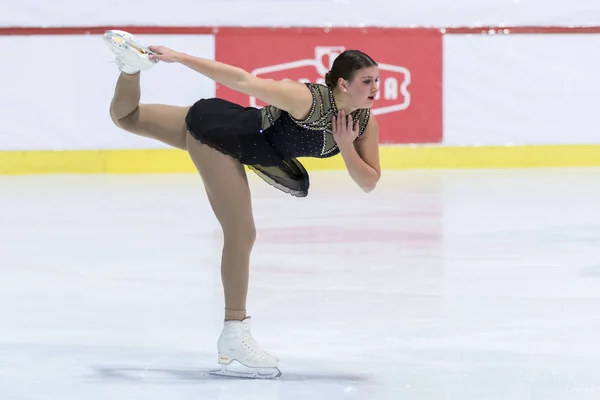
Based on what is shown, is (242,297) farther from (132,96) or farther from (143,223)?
(143,223)

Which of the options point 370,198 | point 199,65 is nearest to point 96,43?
point 370,198

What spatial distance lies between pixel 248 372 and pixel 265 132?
77 cm

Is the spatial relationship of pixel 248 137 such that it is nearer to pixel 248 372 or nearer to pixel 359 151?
pixel 359 151

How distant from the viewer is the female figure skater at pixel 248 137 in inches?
137

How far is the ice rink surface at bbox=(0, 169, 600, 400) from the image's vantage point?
11.6 ft

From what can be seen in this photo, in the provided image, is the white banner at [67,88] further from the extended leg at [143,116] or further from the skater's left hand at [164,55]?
the skater's left hand at [164,55]

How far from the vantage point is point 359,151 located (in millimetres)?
3605

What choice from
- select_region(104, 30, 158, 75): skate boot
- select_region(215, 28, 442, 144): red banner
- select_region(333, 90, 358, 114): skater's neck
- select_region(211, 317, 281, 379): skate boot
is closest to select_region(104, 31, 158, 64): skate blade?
select_region(104, 30, 158, 75): skate boot

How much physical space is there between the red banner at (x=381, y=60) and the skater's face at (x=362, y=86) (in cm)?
649

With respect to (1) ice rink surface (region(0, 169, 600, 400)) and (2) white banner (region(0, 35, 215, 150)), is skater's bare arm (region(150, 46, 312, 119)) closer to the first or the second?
(1) ice rink surface (region(0, 169, 600, 400))

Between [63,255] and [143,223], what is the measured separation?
112cm

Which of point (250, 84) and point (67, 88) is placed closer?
point (250, 84)

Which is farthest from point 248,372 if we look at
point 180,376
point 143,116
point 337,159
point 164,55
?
point 337,159

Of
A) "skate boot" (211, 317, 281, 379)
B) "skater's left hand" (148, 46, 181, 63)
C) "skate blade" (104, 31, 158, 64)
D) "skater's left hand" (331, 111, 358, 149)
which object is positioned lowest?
"skate boot" (211, 317, 281, 379)
